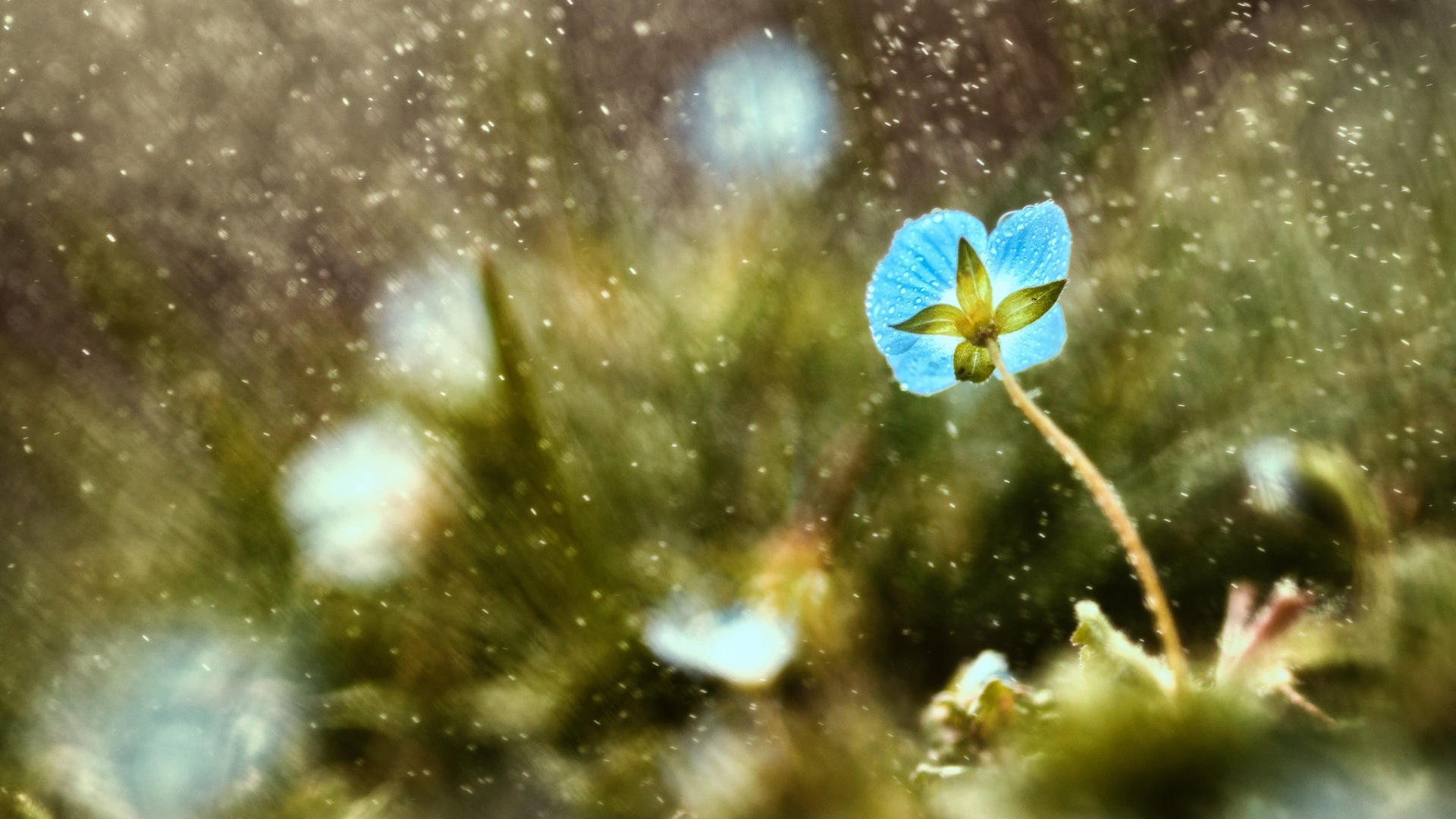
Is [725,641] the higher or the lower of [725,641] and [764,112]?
the lower

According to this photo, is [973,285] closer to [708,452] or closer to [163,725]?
[708,452]

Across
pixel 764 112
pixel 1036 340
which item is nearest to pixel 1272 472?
pixel 1036 340

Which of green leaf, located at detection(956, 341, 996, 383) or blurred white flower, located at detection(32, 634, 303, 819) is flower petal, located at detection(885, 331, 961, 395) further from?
blurred white flower, located at detection(32, 634, 303, 819)

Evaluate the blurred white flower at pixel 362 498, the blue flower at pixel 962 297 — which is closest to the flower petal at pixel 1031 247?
the blue flower at pixel 962 297

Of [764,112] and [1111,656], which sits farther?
[764,112]

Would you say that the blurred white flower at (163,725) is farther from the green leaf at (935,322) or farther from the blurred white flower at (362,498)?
the green leaf at (935,322)

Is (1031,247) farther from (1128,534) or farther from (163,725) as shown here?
(163,725)

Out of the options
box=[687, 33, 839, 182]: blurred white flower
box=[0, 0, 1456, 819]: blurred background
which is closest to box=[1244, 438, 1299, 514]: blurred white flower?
box=[0, 0, 1456, 819]: blurred background

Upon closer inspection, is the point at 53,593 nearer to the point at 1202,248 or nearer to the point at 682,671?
the point at 682,671
